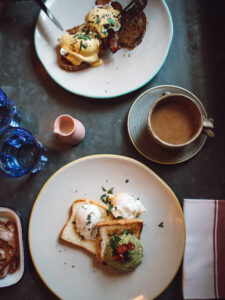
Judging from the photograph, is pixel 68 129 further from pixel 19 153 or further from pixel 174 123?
pixel 174 123

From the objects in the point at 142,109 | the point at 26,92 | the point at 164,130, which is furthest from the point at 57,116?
the point at 164,130

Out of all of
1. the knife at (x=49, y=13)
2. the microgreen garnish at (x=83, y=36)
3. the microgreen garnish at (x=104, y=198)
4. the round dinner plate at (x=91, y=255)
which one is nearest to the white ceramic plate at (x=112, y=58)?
the knife at (x=49, y=13)

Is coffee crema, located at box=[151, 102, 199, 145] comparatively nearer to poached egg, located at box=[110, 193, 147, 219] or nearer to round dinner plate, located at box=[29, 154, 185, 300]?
round dinner plate, located at box=[29, 154, 185, 300]

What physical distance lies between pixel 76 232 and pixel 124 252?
0.27 metres

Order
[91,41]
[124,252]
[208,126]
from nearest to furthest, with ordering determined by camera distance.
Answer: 1. [124,252]
2. [208,126]
3. [91,41]

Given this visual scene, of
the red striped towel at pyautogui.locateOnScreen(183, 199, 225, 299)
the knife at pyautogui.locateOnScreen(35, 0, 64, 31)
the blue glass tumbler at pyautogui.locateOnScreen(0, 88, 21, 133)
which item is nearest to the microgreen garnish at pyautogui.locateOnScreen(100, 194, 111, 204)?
the red striped towel at pyautogui.locateOnScreen(183, 199, 225, 299)

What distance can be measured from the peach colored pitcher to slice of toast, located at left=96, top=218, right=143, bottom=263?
447 mm

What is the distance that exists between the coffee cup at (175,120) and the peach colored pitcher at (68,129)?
0.36 meters

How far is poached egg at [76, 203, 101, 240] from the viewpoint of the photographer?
1460mm

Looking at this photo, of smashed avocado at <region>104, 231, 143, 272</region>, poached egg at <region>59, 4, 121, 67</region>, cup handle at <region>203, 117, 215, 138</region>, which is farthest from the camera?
poached egg at <region>59, 4, 121, 67</region>

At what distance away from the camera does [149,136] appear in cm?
157

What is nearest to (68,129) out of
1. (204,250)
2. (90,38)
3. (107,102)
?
(107,102)

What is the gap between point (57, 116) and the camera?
1.66 m

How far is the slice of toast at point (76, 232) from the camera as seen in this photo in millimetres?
1479
